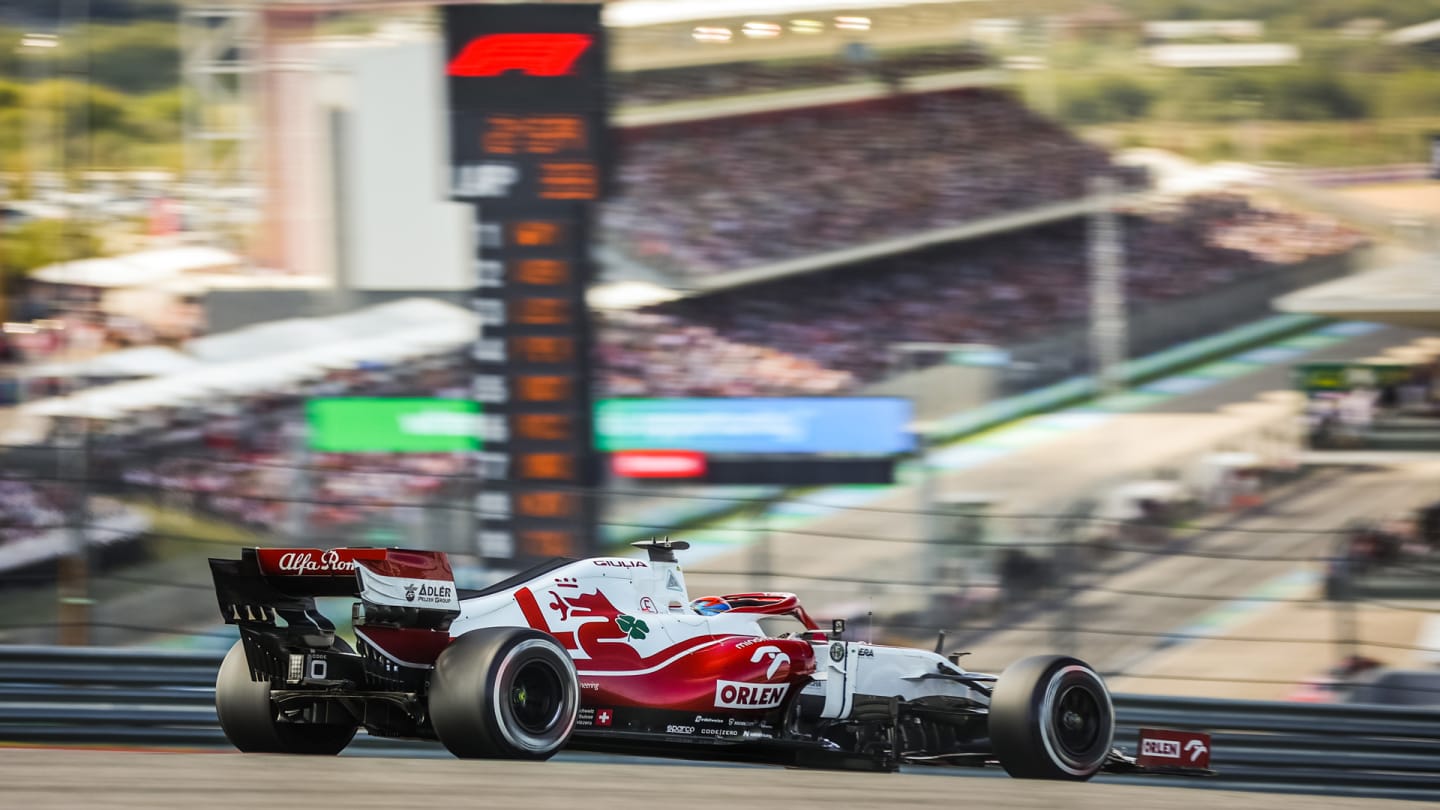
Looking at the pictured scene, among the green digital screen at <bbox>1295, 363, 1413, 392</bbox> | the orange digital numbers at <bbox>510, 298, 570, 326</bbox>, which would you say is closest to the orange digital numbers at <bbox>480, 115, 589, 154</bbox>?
the orange digital numbers at <bbox>510, 298, 570, 326</bbox>

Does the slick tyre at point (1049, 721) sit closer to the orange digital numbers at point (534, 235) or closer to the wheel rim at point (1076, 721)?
the wheel rim at point (1076, 721)

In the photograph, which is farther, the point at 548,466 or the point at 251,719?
the point at 548,466

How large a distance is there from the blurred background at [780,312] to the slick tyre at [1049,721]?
2.91 metres

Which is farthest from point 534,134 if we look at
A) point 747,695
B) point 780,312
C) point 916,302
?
point 916,302

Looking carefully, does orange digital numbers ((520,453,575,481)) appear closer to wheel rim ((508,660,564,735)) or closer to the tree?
wheel rim ((508,660,564,735))

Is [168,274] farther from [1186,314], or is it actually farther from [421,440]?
[1186,314]

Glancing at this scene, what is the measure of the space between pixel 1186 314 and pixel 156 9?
13.1 meters

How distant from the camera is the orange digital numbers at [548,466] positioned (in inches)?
475

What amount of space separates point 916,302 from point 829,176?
7.79 feet

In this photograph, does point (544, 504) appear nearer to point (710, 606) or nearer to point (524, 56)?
point (524, 56)

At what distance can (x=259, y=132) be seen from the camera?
18.5 metres

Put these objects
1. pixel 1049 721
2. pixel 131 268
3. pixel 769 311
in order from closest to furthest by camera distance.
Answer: pixel 1049 721
pixel 131 268
pixel 769 311

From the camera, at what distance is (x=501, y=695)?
5.14 meters

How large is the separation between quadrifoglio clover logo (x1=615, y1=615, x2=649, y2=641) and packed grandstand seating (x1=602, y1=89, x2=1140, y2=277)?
12844 millimetres
